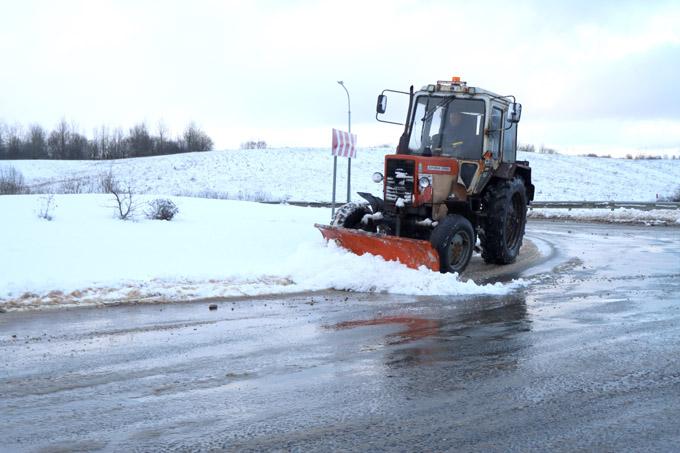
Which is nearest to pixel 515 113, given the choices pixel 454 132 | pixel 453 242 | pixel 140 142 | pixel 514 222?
pixel 454 132

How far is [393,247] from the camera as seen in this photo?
34.1 feet

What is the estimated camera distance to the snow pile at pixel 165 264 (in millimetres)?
8789

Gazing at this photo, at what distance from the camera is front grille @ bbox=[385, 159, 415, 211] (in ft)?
36.5

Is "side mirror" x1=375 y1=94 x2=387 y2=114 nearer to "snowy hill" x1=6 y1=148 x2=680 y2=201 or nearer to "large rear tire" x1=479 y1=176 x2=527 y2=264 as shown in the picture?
"large rear tire" x1=479 y1=176 x2=527 y2=264

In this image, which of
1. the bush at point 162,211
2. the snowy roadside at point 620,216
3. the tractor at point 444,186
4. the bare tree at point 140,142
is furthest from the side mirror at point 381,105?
the bare tree at point 140,142

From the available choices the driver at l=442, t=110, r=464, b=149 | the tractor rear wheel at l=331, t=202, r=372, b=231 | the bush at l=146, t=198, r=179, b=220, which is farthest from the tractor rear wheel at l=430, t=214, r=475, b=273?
the bush at l=146, t=198, r=179, b=220

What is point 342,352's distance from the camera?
239 inches

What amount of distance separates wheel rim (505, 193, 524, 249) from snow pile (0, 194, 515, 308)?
3.60 metres

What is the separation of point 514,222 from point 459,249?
3012 millimetres

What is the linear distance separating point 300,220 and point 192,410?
42.4 feet

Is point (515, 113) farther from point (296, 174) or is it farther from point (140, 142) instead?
Answer: point (140, 142)

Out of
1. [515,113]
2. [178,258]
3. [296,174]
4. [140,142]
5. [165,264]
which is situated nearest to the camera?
[165,264]

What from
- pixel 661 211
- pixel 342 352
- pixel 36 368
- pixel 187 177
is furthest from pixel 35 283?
pixel 187 177

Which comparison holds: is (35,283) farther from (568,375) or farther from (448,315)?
(568,375)
